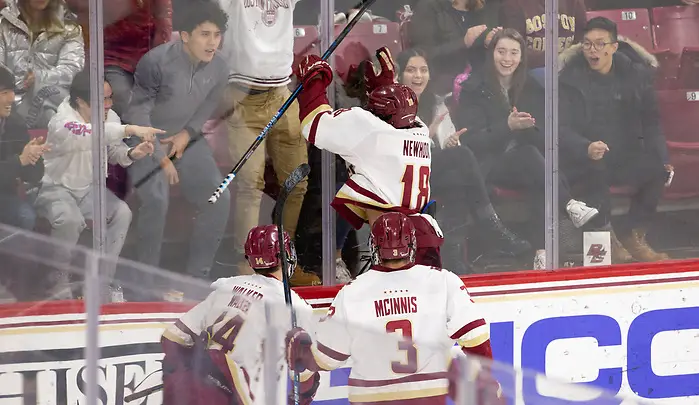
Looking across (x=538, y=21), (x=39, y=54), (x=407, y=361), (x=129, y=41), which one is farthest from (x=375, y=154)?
(x=407, y=361)

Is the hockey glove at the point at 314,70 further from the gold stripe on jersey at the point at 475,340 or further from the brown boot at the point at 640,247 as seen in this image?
the brown boot at the point at 640,247

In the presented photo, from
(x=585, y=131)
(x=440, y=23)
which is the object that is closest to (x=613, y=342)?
(x=585, y=131)

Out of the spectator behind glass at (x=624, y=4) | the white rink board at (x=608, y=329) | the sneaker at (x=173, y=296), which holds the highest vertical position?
the spectator behind glass at (x=624, y=4)

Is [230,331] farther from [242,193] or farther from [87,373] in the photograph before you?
[242,193]

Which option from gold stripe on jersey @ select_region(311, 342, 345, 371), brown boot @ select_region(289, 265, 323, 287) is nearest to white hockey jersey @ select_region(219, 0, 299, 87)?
brown boot @ select_region(289, 265, 323, 287)

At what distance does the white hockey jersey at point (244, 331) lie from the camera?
7.78 ft

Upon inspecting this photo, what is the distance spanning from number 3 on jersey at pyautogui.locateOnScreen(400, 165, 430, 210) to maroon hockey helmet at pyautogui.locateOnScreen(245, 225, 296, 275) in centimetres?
44

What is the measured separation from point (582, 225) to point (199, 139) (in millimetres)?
1595

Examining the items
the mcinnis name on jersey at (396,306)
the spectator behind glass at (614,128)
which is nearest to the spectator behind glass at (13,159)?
the mcinnis name on jersey at (396,306)

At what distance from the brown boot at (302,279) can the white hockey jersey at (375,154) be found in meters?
0.35

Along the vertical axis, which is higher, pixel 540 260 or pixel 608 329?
pixel 540 260

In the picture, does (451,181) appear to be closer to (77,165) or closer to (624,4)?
(624,4)

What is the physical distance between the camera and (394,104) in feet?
13.0

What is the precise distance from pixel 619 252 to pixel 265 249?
1640 mm
